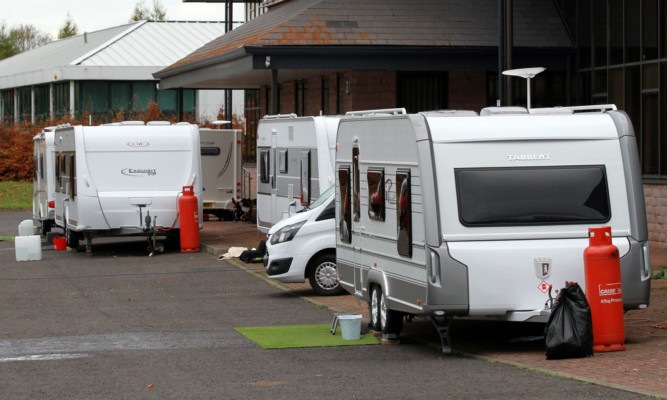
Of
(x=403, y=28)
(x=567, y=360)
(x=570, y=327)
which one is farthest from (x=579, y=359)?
(x=403, y=28)

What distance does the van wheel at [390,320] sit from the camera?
12016mm

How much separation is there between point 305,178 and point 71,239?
8094 mm

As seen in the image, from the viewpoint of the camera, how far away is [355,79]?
27406 mm

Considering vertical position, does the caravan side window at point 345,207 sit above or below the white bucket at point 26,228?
above

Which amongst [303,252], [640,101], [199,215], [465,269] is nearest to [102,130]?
[199,215]

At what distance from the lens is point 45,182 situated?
30281 mm

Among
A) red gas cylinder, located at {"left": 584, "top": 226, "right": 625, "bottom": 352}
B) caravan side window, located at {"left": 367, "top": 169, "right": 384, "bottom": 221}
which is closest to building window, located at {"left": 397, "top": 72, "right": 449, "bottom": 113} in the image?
caravan side window, located at {"left": 367, "top": 169, "right": 384, "bottom": 221}

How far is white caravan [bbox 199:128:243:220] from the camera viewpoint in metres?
31.8

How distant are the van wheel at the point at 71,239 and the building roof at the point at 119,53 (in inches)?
1435

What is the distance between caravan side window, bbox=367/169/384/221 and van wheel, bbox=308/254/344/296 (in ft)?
13.5

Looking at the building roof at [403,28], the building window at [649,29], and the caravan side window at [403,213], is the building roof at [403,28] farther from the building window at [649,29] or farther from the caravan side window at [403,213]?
the caravan side window at [403,213]

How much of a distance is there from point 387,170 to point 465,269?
69.6 inches

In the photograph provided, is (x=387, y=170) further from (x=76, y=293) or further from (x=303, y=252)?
(x=76, y=293)

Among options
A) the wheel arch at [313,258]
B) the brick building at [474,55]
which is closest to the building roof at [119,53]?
the brick building at [474,55]
